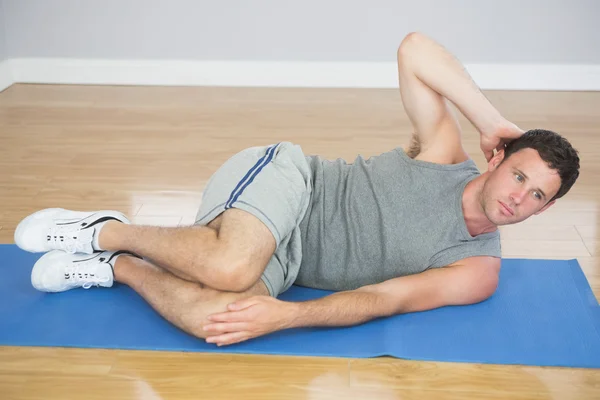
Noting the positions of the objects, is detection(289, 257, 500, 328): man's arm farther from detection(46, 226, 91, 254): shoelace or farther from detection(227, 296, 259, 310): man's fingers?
detection(46, 226, 91, 254): shoelace

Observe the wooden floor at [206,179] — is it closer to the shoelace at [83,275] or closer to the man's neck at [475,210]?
the shoelace at [83,275]

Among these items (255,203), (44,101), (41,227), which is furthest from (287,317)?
(44,101)

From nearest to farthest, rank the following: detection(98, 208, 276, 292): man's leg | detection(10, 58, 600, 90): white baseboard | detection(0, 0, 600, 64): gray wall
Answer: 1. detection(98, 208, 276, 292): man's leg
2. detection(0, 0, 600, 64): gray wall
3. detection(10, 58, 600, 90): white baseboard

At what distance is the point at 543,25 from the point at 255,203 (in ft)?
10.00

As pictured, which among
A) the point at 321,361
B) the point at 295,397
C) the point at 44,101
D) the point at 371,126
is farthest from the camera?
A: the point at 44,101

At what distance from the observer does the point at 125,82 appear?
15.9ft

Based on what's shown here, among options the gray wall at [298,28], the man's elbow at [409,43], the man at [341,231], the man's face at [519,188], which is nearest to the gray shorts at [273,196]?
the man at [341,231]

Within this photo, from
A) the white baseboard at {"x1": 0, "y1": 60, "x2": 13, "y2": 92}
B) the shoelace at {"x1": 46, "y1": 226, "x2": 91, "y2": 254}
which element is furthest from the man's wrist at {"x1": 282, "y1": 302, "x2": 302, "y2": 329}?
the white baseboard at {"x1": 0, "y1": 60, "x2": 13, "y2": 92}

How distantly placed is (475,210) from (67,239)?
1190mm

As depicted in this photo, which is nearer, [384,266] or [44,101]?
[384,266]

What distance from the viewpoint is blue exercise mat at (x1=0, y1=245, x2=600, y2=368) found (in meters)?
2.13

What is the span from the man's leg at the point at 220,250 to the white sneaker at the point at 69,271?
0.22 meters

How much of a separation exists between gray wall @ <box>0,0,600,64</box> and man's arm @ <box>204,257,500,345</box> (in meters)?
2.60

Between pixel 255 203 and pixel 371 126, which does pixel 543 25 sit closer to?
pixel 371 126
